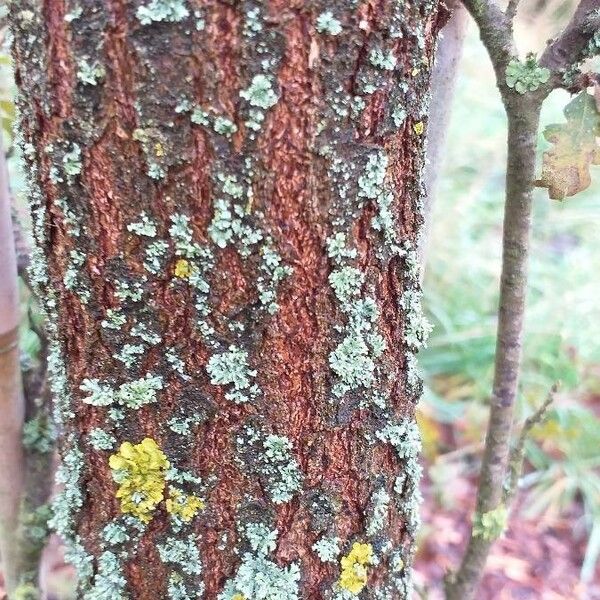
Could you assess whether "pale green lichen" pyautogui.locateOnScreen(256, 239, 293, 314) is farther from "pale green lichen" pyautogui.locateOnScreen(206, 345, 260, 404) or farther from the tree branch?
the tree branch

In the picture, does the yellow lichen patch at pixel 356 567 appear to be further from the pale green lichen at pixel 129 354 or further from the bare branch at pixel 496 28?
the bare branch at pixel 496 28

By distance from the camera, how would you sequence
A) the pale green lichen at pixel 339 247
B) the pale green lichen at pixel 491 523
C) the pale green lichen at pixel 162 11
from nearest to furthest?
the pale green lichen at pixel 162 11
the pale green lichen at pixel 339 247
the pale green lichen at pixel 491 523

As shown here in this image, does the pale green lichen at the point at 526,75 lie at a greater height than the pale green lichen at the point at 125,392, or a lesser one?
greater

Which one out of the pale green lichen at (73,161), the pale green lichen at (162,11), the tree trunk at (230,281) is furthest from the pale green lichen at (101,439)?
the pale green lichen at (162,11)

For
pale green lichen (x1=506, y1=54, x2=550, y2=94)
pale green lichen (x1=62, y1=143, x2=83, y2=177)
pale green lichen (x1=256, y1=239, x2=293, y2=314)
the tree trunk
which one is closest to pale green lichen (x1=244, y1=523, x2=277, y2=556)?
the tree trunk

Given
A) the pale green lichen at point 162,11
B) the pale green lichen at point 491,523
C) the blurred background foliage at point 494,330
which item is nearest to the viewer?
the pale green lichen at point 162,11

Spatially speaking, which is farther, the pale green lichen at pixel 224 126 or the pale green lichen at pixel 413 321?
the pale green lichen at pixel 413 321

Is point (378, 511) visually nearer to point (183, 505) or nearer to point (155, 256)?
point (183, 505)
